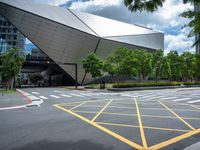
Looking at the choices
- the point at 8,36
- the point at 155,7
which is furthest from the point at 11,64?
the point at 155,7

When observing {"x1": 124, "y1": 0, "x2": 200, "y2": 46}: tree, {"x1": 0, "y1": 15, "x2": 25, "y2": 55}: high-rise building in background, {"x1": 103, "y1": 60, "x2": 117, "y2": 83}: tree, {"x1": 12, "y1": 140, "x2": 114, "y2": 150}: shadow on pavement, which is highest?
{"x1": 0, "y1": 15, "x2": 25, "y2": 55}: high-rise building in background

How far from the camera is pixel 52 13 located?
53.9m

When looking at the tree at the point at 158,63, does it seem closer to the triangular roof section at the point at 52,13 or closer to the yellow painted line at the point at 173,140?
the triangular roof section at the point at 52,13

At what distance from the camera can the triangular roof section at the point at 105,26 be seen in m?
60.4

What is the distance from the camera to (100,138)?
649cm

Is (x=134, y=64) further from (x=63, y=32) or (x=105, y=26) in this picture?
(x=105, y=26)

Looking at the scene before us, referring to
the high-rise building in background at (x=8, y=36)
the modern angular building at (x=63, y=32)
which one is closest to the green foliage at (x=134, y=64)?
the modern angular building at (x=63, y=32)

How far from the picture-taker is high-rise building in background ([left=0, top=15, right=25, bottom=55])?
166ft

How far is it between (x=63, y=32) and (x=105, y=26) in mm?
19262

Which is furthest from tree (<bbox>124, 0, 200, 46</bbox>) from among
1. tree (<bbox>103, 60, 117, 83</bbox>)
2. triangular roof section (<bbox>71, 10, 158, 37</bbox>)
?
triangular roof section (<bbox>71, 10, 158, 37</bbox>)

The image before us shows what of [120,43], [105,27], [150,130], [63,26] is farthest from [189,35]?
[105,27]

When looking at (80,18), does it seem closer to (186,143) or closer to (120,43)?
(120,43)

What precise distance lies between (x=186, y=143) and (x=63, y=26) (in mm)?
48550

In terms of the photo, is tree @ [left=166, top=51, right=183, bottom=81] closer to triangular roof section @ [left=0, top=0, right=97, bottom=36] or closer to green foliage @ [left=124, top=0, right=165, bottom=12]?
triangular roof section @ [left=0, top=0, right=97, bottom=36]
